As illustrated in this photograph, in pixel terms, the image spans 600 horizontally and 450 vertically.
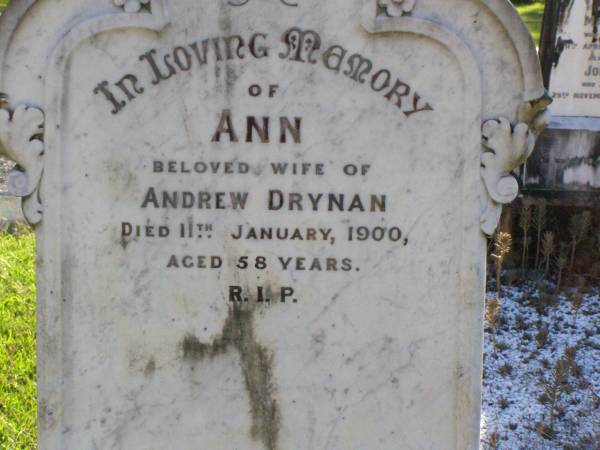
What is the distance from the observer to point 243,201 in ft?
9.68

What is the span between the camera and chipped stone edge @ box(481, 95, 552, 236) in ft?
9.43

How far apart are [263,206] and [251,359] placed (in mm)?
523

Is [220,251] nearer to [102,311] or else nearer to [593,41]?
[102,311]

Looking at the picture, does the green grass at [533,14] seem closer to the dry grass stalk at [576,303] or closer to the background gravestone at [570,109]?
the background gravestone at [570,109]

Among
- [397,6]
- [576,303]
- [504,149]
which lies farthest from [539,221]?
[397,6]

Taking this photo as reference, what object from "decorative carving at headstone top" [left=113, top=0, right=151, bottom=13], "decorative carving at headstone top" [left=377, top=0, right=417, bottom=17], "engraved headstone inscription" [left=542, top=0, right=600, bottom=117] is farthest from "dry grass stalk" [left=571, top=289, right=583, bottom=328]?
"decorative carving at headstone top" [left=113, top=0, right=151, bottom=13]

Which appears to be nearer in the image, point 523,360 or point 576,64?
point 523,360

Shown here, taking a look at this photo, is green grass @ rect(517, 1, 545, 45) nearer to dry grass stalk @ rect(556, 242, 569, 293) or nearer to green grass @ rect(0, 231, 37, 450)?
dry grass stalk @ rect(556, 242, 569, 293)

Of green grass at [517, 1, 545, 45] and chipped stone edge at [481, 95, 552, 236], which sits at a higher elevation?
green grass at [517, 1, 545, 45]

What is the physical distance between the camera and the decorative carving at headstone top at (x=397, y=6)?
284 cm

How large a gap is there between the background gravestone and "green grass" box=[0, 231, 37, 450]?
332 centimetres

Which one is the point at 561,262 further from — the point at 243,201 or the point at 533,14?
the point at 533,14

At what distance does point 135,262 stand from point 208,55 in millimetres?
724

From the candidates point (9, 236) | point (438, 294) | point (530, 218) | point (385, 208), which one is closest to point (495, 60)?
point (385, 208)
